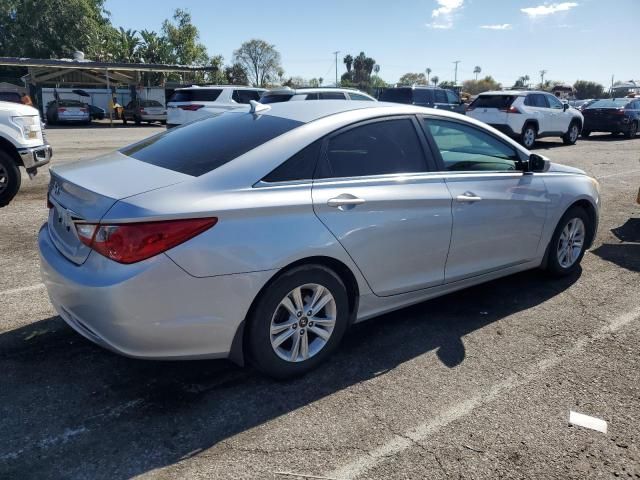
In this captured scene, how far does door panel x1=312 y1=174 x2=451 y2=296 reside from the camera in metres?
3.31

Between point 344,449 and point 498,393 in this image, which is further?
point 498,393

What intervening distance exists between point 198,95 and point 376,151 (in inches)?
644

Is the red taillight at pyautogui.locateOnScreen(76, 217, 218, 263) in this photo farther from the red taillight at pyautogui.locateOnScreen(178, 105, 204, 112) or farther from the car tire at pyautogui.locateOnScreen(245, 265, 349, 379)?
the red taillight at pyautogui.locateOnScreen(178, 105, 204, 112)

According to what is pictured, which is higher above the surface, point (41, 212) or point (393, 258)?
point (393, 258)

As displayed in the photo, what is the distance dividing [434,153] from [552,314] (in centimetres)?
165

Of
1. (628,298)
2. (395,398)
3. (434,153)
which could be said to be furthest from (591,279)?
(395,398)

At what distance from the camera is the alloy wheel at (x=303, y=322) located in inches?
125

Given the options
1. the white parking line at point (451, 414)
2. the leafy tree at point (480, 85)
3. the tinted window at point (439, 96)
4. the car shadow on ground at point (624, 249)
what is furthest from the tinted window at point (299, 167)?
the leafy tree at point (480, 85)

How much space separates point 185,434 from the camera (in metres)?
2.80

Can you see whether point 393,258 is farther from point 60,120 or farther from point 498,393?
point 60,120

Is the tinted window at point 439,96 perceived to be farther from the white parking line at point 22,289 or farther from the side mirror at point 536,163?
the white parking line at point 22,289

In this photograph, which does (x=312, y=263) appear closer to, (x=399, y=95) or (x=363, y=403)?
(x=363, y=403)

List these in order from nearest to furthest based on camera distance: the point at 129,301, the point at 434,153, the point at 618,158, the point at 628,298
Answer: the point at 129,301 → the point at 434,153 → the point at 628,298 → the point at 618,158

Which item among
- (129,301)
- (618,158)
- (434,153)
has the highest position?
(434,153)
